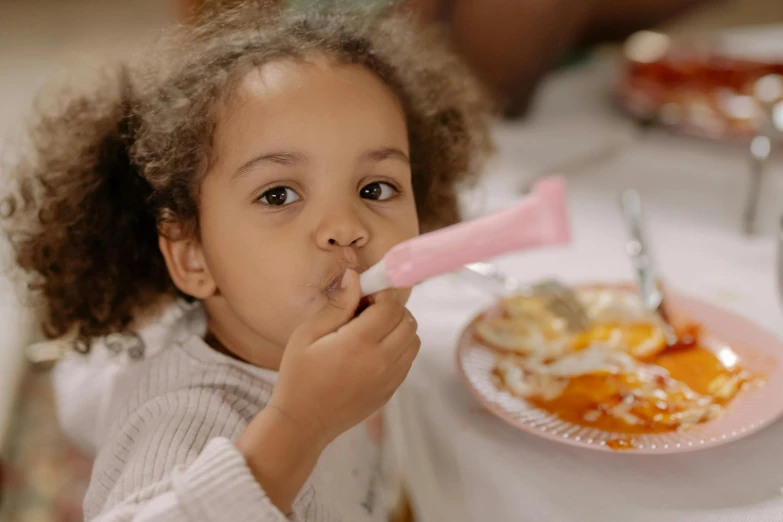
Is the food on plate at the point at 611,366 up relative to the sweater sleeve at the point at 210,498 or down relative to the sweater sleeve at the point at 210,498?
down

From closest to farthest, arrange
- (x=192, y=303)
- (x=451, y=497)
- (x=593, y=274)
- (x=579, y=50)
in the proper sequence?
(x=451, y=497) < (x=192, y=303) < (x=593, y=274) < (x=579, y=50)

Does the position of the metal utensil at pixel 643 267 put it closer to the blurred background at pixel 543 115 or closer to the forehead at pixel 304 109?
the blurred background at pixel 543 115

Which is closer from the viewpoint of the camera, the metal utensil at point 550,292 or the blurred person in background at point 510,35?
the metal utensil at point 550,292

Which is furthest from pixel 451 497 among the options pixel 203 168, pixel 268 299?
pixel 203 168

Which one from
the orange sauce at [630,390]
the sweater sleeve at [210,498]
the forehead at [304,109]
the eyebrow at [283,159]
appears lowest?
the orange sauce at [630,390]

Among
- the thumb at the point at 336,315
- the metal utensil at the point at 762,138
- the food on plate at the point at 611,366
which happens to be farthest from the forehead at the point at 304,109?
the metal utensil at the point at 762,138

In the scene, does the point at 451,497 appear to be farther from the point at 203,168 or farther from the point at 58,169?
the point at 58,169

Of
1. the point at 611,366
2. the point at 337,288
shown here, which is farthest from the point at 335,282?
the point at 611,366

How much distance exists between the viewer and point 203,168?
1.83ft

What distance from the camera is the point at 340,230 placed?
50 cm

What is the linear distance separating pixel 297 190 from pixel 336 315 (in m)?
0.10

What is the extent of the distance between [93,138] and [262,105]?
202 mm

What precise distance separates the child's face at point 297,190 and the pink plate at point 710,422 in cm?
13

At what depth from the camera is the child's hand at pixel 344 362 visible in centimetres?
46
